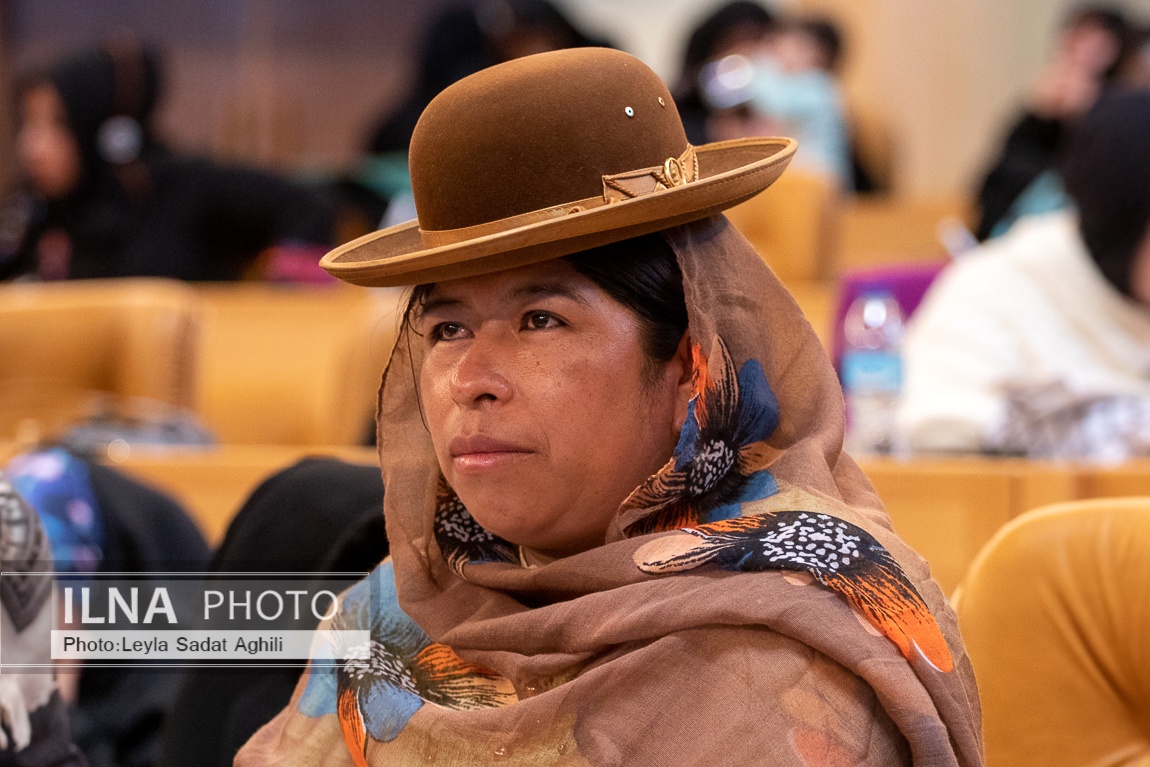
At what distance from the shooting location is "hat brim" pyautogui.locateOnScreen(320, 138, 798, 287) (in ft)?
3.55

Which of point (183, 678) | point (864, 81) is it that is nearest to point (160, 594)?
point (183, 678)

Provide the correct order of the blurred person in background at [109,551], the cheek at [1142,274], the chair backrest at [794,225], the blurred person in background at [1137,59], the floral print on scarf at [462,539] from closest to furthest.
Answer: the floral print on scarf at [462,539], the blurred person in background at [109,551], the cheek at [1142,274], the chair backrest at [794,225], the blurred person in background at [1137,59]

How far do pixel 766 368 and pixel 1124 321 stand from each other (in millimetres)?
2030

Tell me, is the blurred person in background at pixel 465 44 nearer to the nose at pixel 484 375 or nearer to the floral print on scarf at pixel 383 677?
the floral print on scarf at pixel 383 677

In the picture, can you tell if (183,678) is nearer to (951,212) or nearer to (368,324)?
(368,324)

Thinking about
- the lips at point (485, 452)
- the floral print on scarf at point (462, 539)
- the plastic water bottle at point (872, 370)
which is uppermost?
the lips at point (485, 452)

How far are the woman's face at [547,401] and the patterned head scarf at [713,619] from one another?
5cm

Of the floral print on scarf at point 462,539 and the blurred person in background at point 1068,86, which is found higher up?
the blurred person in background at point 1068,86

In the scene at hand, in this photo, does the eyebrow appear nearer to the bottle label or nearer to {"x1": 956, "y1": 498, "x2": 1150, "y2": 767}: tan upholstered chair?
{"x1": 956, "y1": 498, "x2": 1150, "y2": 767}: tan upholstered chair

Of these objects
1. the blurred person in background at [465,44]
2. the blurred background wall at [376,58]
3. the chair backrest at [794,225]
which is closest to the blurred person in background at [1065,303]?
the chair backrest at [794,225]

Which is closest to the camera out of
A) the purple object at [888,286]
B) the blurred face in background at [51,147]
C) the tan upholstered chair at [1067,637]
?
the tan upholstered chair at [1067,637]

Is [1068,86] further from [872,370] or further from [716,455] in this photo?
[716,455]

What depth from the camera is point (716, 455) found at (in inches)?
44.3

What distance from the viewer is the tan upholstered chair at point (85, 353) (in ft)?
11.9
